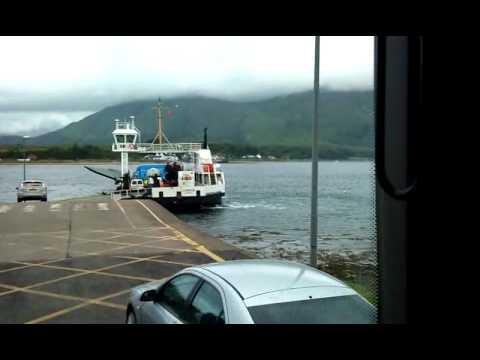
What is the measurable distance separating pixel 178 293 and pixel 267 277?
974 mm

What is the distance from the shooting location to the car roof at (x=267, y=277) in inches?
141

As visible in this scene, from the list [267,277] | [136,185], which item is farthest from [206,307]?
[136,185]

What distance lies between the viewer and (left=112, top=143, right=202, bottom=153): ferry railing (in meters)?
42.2

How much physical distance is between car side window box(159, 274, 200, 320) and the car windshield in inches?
38.5

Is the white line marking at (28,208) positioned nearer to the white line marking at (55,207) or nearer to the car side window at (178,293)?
the white line marking at (55,207)

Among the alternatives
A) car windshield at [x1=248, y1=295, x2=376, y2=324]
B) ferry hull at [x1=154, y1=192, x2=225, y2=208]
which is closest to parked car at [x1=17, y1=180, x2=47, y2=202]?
ferry hull at [x1=154, y1=192, x2=225, y2=208]

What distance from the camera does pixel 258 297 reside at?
348 centimetres

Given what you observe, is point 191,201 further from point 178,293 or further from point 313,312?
point 313,312

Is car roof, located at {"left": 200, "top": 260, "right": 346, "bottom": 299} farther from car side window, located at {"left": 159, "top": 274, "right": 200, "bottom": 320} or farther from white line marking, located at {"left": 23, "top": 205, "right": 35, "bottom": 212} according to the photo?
white line marking, located at {"left": 23, "top": 205, "right": 35, "bottom": 212}
